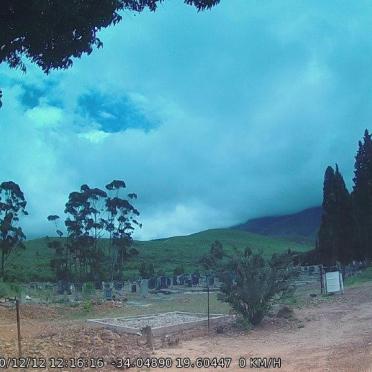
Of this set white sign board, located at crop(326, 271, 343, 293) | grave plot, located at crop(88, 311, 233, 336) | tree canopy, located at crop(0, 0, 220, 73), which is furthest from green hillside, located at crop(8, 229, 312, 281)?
tree canopy, located at crop(0, 0, 220, 73)

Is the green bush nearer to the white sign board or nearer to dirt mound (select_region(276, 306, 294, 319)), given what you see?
the white sign board

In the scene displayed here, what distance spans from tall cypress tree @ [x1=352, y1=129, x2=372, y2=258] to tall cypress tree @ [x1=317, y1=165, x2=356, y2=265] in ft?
1.88

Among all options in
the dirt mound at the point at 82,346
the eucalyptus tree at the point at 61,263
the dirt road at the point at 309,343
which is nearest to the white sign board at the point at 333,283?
the dirt road at the point at 309,343

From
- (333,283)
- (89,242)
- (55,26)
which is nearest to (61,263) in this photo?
(89,242)

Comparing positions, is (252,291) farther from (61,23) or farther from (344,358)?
(61,23)

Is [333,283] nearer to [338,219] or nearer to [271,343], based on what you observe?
[271,343]

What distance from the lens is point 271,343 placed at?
9844mm

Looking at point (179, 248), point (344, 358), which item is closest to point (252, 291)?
point (344, 358)

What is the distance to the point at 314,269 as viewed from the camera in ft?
114

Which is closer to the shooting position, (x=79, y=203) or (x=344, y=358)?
(x=344, y=358)

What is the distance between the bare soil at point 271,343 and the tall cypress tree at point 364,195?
19.2 metres

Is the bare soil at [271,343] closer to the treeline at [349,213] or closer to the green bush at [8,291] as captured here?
the green bush at [8,291]

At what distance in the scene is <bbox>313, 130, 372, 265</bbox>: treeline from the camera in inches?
1253

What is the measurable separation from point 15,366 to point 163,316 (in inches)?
306
